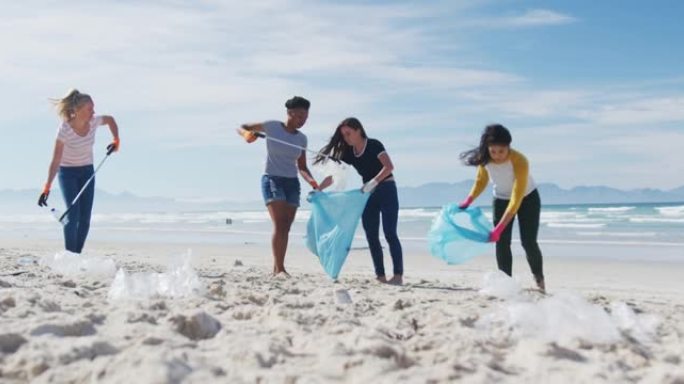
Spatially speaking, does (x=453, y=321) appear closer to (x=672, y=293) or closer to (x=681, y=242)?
(x=672, y=293)

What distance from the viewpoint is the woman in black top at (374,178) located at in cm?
647

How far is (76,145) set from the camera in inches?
263

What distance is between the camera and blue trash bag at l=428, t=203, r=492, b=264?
6.16 metres

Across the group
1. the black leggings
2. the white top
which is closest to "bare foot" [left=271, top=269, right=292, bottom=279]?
the black leggings

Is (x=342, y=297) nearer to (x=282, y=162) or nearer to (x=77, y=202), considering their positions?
(x=282, y=162)

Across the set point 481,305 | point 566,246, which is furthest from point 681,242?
point 481,305

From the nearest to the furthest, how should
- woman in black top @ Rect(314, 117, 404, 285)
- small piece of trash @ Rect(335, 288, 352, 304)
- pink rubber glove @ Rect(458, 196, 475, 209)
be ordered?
small piece of trash @ Rect(335, 288, 352, 304)
pink rubber glove @ Rect(458, 196, 475, 209)
woman in black top @ Rect(314, 117, 404, 285)

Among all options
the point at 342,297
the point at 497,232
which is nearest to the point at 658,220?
the point at 497,232

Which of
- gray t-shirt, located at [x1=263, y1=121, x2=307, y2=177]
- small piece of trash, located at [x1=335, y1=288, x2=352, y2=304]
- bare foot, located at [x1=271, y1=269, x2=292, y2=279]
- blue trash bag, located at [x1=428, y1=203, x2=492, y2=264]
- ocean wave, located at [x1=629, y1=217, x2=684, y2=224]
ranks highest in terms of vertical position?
gray t-shirt, located at [x1=263, y1=121, x2=307, y2=177]

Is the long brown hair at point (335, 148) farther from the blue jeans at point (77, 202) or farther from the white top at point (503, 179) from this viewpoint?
the blue jeans at point (77, 202)

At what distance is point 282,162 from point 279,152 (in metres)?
0.10

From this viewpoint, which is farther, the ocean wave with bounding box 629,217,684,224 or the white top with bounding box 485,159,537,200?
the ocean wave with bounding box 629,217,684,224

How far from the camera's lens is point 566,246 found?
45.6 ft

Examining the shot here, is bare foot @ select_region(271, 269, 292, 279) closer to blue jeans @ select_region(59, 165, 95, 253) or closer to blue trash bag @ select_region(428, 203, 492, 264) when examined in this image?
blue trash bag @ select_region(428, 203, 492, 264)
